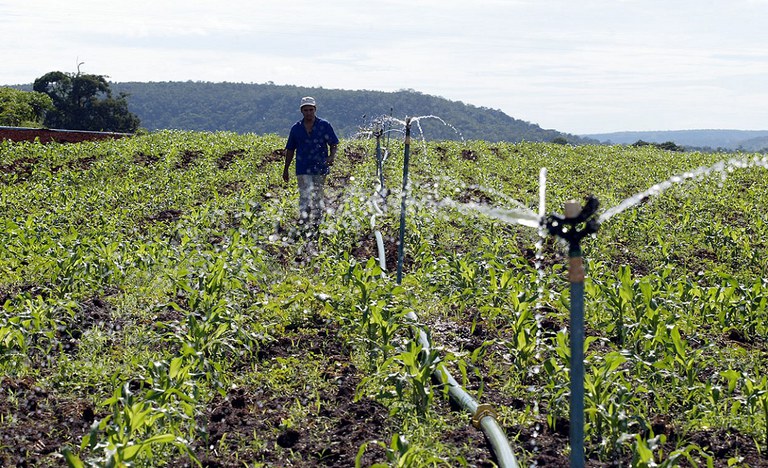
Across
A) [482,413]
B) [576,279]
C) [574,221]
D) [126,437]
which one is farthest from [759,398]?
[126,437]

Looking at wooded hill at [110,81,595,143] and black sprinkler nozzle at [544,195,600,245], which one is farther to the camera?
wooded hill at [110,81,595,143]

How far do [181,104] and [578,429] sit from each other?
441 ft

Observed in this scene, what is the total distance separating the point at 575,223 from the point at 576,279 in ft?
0.60

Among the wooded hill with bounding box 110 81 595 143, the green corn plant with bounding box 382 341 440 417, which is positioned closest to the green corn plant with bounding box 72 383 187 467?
the green corn plant with bounding box 382 341 440 417

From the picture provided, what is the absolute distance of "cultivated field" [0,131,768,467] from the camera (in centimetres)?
382

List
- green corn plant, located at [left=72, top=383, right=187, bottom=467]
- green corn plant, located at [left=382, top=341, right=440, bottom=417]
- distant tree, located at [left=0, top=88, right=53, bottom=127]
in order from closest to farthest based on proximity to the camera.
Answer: green corn plant, located at [left=72, top=383, right=187, bottom=467] < green corn plant, located at [left=382, top=341, right=440, bottom=417] < distant tree, located at [left=0, top=88, right=53, bottom=127]

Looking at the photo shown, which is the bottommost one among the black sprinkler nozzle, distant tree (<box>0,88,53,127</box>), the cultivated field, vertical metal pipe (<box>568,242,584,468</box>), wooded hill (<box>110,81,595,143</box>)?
the cultivated field

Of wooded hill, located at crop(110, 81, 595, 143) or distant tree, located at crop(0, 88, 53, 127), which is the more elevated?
wooded hill, located at crop(110, 81, 595, 143)

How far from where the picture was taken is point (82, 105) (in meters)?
57.2

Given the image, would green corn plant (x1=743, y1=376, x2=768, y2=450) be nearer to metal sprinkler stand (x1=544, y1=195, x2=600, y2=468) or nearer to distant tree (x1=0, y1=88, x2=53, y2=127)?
metal sprinkler stand (x1=544, y1=195, x2=600, y2=468)

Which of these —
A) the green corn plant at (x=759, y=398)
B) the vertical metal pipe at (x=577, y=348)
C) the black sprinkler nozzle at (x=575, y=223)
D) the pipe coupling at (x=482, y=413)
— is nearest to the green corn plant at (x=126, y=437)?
the pipe coupling at (x=482, y=413)

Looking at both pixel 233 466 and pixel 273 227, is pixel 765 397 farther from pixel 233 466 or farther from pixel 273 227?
pixel 273 227

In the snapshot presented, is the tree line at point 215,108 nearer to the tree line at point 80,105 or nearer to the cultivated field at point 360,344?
the tree line at point 80,105

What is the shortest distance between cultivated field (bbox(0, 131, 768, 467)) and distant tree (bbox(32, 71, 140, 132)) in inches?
1940
